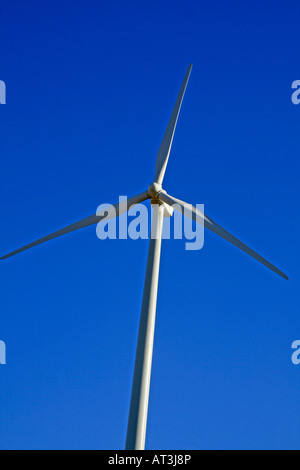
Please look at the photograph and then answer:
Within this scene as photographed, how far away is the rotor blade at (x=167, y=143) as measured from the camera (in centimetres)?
2914

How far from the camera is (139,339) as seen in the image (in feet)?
78.7

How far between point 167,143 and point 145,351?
996cm

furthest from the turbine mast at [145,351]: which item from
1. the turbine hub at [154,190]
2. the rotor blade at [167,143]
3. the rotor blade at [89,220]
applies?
the rotor blade at [167,143]

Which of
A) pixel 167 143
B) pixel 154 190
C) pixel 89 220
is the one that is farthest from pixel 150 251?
pixel 167 143

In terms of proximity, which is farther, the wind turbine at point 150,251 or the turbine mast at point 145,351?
the wind turbine at point 150,251

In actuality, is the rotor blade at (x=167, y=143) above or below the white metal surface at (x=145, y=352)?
above

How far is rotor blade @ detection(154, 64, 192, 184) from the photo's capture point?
29.1m

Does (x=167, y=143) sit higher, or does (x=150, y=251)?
(x=167, y=143)

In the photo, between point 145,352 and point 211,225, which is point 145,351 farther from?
point 211,225

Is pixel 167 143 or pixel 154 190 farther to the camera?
pixel 167 143

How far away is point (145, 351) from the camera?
2372 centimetres

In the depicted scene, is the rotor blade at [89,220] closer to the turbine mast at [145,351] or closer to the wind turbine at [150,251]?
the wind turbine at [150,251]
